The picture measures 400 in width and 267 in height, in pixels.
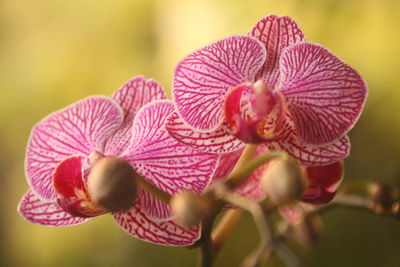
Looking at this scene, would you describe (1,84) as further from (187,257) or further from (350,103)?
(350,103)

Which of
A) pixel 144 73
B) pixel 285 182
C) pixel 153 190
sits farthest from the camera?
pixel 144 73

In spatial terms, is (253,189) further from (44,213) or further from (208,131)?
(44,213)

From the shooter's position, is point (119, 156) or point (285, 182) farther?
point (119, 156)

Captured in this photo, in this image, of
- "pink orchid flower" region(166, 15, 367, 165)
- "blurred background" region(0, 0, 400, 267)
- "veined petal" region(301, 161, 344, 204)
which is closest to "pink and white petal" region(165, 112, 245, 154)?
"pink orchid flower" region(166, 15, 367, 165)

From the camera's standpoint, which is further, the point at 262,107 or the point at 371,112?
the point at 371,112

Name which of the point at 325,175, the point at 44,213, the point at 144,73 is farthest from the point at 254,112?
Result: the point at 144,73

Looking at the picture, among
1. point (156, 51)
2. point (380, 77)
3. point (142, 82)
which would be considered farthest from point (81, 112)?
point (156, 51)

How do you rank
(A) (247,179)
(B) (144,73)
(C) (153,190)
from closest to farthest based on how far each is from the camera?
(C) (153,190), (A) (247,179), (B) (144,73)

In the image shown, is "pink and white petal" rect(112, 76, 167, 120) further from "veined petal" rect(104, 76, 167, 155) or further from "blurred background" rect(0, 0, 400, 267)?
"blurred background" rect(0, 0, 400, 267)
